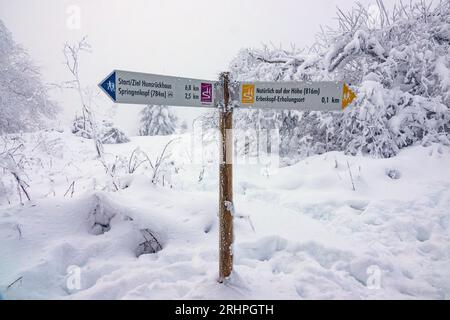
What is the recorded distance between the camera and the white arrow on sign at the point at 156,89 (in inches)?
98.7

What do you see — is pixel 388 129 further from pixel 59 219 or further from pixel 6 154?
pixel 6 154

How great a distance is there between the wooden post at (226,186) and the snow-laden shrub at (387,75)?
18.0ft

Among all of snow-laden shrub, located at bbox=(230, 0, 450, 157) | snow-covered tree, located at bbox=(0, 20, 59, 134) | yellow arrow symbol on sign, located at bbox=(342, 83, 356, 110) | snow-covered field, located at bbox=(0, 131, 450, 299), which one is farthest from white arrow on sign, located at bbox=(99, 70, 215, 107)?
snow-covered tree, located at bbox=(0, 20, 59, 134)

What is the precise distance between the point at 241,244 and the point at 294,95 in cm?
203

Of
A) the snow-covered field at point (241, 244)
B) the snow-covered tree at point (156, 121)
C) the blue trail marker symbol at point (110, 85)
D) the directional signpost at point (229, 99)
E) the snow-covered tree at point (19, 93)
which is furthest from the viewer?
the snow-covered tree at point (156, 121)

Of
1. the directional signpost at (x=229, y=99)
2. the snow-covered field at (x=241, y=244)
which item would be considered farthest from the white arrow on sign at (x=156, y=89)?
the snow-covered field at (x=241, y=244)

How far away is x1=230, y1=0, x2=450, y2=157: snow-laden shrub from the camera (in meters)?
7.06

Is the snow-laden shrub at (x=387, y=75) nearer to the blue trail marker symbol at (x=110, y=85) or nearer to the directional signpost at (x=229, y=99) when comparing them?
the directional signpost at (x=229, y=99)

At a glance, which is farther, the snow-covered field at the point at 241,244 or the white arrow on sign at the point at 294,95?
the snow-covered field at the point at 241,244

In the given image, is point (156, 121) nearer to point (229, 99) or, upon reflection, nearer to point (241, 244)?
point (241, 244)

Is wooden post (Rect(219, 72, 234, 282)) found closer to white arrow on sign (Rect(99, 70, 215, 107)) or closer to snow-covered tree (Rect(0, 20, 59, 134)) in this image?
white arrow on sign (Rect(99, 70, 215, 107))

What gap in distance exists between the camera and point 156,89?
8.68 ft

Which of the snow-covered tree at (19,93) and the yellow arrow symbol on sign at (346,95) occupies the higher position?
the snow-covered tree at (19,93)
